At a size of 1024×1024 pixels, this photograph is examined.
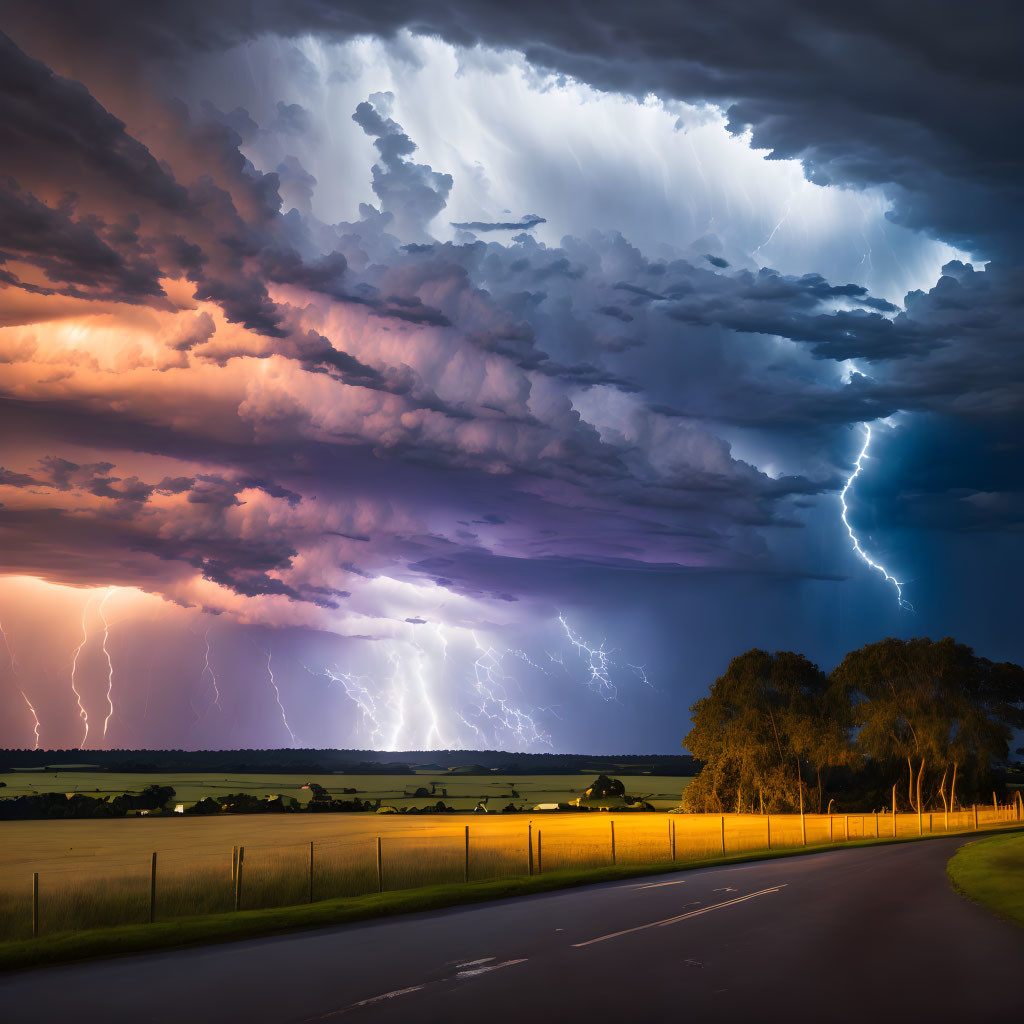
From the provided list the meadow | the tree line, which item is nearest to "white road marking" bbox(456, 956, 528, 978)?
the meadow

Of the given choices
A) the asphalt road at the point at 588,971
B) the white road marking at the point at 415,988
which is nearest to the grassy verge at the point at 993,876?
the asphalt road at the point at 588,971

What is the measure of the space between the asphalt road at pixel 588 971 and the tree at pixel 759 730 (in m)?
75.7

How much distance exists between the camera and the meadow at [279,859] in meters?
26.2

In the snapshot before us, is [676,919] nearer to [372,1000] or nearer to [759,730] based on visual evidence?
[372,1000]

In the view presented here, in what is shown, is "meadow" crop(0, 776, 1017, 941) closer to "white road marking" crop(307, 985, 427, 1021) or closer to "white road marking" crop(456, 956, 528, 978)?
"white road marking" crop(456, 956, 528, 978)

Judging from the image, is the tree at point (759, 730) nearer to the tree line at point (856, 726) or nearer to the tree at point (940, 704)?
the tree line at point (856, 726)

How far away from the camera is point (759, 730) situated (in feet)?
323

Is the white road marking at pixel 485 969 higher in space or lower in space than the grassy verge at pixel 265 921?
higher

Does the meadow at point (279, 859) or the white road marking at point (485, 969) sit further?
the meadow at point (279, 859)

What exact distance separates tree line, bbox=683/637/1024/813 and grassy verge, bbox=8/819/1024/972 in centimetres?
5877

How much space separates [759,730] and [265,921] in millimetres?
82402

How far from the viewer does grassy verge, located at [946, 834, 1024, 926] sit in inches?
931

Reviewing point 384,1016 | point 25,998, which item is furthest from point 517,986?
point 25,998

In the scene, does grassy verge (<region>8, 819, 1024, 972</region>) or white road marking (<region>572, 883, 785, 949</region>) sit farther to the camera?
grassy verge (<region>8, 819, 1024, 972</region>)
